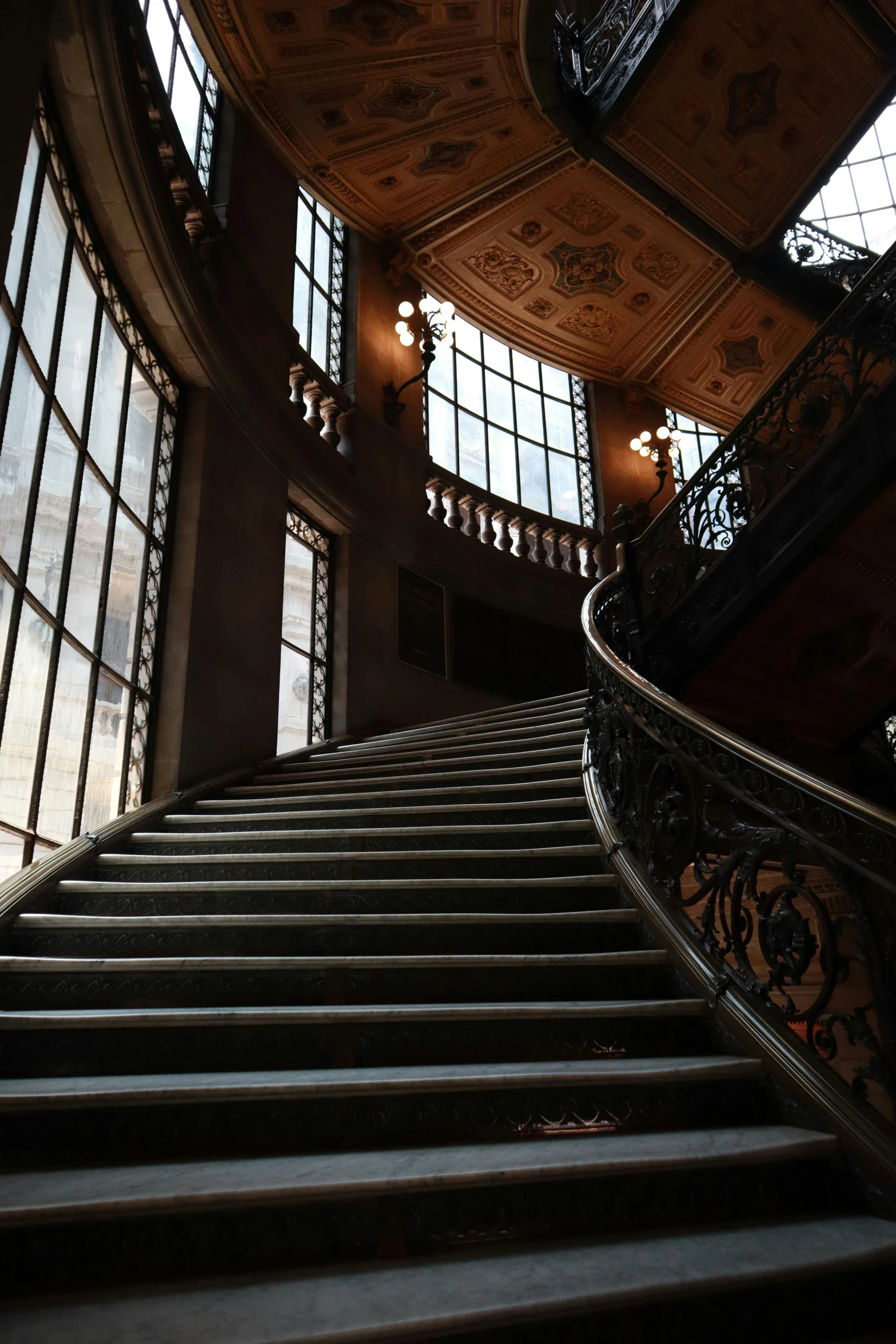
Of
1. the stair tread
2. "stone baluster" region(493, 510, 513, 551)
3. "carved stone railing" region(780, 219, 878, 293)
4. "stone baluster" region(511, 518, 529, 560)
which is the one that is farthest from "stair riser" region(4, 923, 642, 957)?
"carved stone railing" region(780, 219, 878, 293)

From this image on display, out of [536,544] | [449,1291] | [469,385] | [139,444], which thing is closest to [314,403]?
[139,444]

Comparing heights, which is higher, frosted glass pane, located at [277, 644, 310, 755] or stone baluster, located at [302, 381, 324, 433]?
stone baluster, located at [302, 381, 324, 433]

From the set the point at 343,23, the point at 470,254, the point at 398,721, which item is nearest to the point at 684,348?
the point at 470,254

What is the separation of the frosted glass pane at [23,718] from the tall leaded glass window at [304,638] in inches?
116

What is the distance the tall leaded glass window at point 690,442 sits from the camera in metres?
11.8

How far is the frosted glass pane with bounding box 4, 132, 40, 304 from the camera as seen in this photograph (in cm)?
323

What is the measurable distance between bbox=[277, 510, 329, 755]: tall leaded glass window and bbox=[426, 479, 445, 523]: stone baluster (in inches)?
65.5

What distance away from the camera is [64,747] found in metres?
3.72

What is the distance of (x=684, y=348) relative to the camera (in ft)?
36.4

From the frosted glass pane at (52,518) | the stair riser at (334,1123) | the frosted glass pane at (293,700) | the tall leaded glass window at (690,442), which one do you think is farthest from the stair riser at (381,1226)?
the tall leaded glass window at (690,442)

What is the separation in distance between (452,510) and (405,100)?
149 inches

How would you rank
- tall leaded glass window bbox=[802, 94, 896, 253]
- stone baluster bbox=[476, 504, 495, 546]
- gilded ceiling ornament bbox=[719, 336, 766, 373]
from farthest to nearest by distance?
gilded ceiling ornament bbox=[719, 336, 766, 373] < tall leaded glass window bbox=[802, 94, 896, 253] < stone baluster bbox=[476, 504, 495, 546]

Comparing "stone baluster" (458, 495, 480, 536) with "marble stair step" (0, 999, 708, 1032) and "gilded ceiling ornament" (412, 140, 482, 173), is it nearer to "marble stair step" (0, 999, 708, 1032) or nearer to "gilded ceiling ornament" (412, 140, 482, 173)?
"gilded ceiling ornament" (412, 140, 482, 173)

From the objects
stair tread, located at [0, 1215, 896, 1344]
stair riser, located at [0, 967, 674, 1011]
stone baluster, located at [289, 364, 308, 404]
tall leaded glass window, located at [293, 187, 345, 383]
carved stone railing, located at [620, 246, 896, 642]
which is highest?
tall leaded glass window, located at [293, 187, 345, 383]
